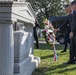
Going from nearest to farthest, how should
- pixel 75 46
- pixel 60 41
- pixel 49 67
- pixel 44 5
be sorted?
pixel 49 67
pixel 75 46
pixel 60 41
pixel 44 5

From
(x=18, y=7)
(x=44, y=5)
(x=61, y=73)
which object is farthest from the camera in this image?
(x=44, y=5)

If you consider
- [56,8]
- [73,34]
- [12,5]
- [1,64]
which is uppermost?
[56,8]

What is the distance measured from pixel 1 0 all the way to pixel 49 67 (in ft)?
11.2

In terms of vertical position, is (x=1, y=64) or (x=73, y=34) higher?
(x=73, y=34)

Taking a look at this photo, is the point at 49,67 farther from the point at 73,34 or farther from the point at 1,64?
the point at 1,64

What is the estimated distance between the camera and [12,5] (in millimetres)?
4988

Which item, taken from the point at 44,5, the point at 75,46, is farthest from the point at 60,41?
the point at 44,5

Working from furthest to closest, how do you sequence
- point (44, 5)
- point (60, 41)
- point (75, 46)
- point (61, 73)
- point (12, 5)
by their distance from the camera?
point (44, 5)
point (60, 41)
point (75, 46)
point (61, 73)
point (12, 5)

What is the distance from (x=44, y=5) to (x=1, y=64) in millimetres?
42284

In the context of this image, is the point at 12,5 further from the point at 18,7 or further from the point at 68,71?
the point at 68,71

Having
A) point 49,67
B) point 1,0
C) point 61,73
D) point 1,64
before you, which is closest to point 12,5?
point 1,0

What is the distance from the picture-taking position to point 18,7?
5629 millimetres

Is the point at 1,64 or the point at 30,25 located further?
the point at 30,25

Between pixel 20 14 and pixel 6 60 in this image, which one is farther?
pixel 20 14
